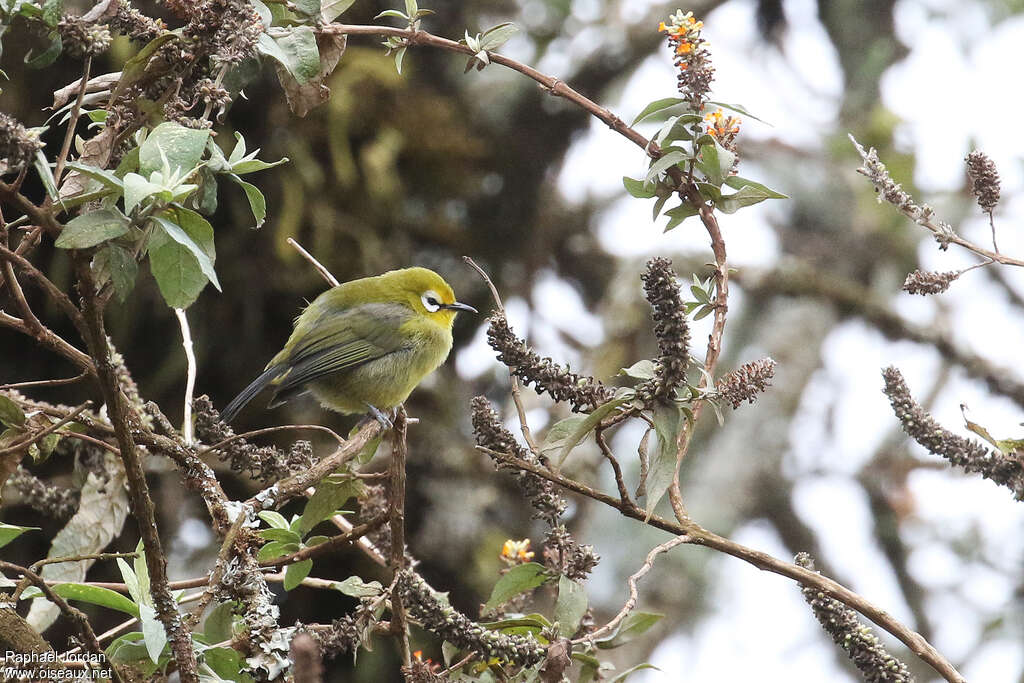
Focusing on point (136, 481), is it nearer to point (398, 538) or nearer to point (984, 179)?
point (398, 538)

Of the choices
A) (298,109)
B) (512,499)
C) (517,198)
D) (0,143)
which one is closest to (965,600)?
(512,499)

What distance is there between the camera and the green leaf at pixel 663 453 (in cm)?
136

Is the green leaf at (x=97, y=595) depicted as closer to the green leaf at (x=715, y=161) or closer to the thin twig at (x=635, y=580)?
the thin twig at (x=635, y=580)

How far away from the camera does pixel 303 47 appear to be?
4.99 feet

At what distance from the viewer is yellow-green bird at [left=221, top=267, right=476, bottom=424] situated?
2.92 meters

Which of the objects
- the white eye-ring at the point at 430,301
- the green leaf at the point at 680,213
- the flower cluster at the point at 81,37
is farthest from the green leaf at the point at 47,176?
the white eye-ring at the point at 430,301

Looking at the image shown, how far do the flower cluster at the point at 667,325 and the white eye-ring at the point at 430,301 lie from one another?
2.07m

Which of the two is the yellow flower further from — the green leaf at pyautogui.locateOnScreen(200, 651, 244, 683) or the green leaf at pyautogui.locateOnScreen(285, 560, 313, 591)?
the green leaf at pyautogui.locateOnScreen(200, 651, 244, 683)

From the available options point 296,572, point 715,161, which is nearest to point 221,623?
point 296,572

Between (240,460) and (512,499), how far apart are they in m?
2.80

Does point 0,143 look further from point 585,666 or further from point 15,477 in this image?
point 585,666

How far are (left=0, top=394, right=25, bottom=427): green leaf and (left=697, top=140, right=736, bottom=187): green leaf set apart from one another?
1038 mm

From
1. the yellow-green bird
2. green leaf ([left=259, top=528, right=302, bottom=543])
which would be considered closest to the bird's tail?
the yellow-green bird

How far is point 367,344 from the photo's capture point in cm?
312
